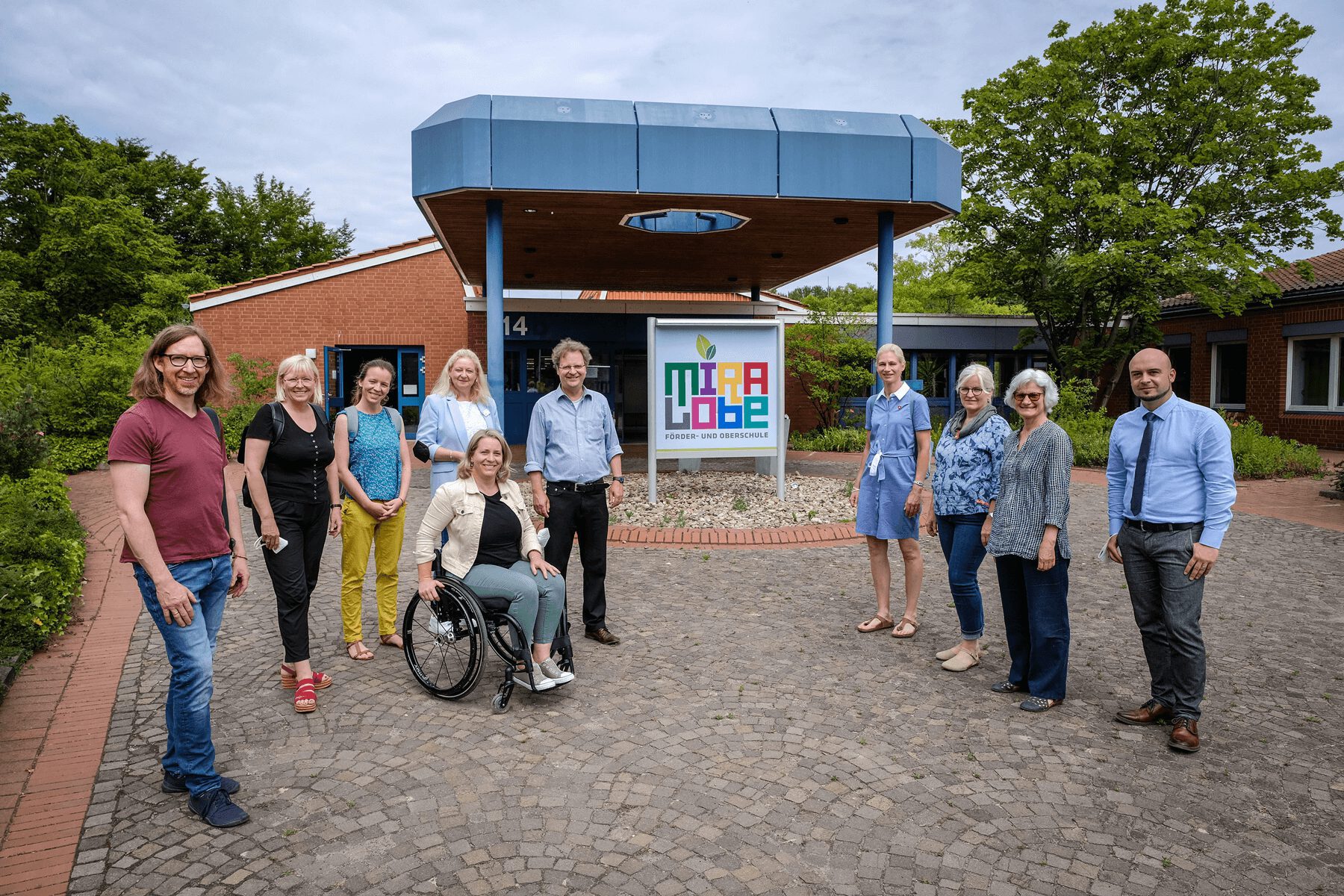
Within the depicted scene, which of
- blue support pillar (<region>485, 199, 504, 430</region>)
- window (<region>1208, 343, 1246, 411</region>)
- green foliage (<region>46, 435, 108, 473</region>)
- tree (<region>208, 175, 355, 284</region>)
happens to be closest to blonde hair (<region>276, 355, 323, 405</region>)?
blue support pillar (<region>485, 199, 504, 430</region>)

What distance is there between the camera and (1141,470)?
3.84 meters

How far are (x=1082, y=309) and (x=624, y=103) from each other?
1584cm

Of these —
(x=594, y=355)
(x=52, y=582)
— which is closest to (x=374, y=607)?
(x=52, y=582)

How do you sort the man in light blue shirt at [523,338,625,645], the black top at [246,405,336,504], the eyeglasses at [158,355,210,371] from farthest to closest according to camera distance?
the man in light blue shirt at [523,338,625,645]
the black top at [246,405,336,504]
the eyeglasses at [158,355,210,371]

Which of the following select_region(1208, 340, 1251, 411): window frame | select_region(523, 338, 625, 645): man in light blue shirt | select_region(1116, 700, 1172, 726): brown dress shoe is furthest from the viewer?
select_region(1208, 340, 1251, 411): window frame

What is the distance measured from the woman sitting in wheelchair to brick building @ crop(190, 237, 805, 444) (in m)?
14.2

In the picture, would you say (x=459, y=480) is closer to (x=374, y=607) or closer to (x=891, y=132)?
(x=374, y=607)

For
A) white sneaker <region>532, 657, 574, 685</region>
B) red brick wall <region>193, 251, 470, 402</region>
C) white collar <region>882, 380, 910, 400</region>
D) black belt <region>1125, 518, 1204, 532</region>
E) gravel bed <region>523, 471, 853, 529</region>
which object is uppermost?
red brick wall <region>193, 251, 470, 402</region>

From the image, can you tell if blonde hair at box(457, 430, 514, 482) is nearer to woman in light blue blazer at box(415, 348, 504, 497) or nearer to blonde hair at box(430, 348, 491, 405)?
woman in light blue blazer at box(415, 348, 504, 497)

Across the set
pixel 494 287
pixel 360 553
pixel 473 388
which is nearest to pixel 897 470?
pixel 473 388

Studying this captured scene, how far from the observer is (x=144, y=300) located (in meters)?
26.6

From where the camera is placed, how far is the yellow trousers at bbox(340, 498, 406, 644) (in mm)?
4844

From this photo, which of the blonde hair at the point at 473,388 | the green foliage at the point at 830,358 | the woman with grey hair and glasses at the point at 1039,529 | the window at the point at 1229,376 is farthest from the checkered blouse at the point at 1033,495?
the window at the point at 1229,376

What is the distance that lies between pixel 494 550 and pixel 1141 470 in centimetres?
310
